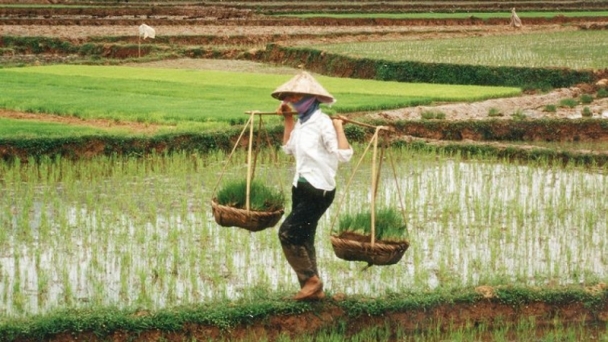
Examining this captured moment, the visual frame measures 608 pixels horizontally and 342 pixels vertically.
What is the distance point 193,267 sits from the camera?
20.7 feet

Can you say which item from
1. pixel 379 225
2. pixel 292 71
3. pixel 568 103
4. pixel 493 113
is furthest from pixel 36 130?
pixel 292 71

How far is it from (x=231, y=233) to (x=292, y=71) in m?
12.6

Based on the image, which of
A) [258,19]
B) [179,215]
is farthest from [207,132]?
[258,19]

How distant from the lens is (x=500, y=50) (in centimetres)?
2081

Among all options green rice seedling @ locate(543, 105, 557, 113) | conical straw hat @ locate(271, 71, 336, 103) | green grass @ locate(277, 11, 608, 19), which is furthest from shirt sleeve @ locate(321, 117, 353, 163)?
green grass @ locate(277, 11, 608, 19)

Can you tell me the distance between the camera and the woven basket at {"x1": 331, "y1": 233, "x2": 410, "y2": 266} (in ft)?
16.9

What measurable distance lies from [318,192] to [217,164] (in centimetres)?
432

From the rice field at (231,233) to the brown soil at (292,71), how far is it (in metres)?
0.28

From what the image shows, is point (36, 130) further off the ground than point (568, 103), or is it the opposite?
point (568, 103)

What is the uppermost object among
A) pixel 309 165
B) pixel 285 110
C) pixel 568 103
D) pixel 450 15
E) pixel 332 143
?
pixel 450 15

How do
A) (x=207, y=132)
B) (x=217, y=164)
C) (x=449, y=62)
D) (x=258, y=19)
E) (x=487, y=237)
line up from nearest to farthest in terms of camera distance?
(x=487, y=237)
(x=217, y=164)
(x=207, y=132)
(x=449, y=62)
(x=258, y=19)

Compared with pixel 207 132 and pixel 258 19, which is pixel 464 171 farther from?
pixel 258 19

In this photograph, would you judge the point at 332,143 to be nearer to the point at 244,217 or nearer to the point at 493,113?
the point at 244,217

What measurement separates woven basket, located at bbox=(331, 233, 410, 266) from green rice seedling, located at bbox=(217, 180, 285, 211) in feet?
1.93
